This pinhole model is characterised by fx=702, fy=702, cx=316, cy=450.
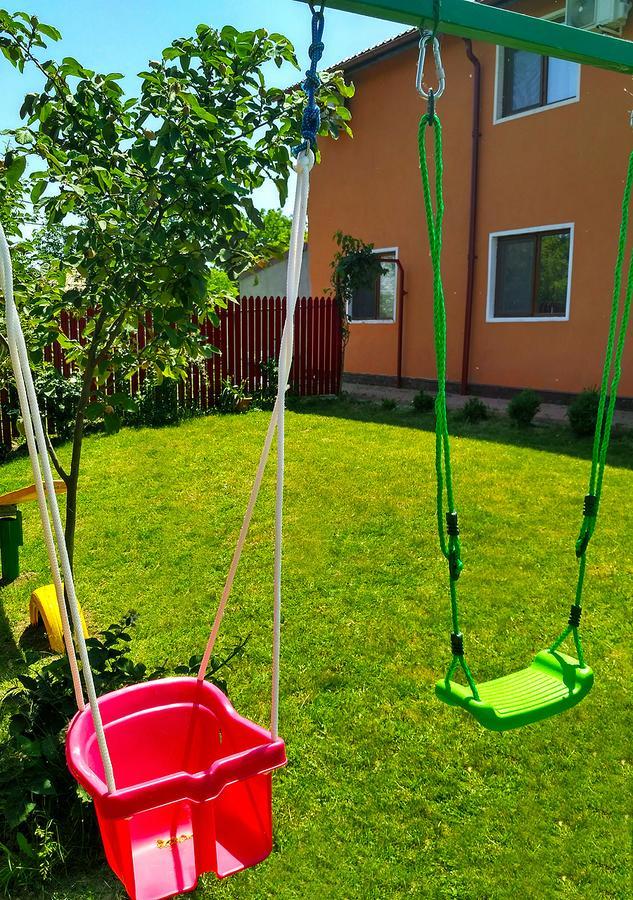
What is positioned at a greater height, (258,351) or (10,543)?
(258,351)

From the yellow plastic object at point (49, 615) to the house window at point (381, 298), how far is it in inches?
382

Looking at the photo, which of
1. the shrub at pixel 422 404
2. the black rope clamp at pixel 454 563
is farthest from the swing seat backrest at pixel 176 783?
the shrub at pixel 422 404

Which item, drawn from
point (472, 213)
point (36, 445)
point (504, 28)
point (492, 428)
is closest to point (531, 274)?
point (472, 213)

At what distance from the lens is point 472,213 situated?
1115 cm

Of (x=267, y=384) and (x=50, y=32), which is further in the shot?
(x=267, y=384)

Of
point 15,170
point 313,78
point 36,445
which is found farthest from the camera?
point 15,170

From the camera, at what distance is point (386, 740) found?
2.71 m

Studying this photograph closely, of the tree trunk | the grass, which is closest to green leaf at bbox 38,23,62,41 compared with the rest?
the tree trunk

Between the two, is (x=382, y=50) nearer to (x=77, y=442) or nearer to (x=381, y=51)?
(x=381, y=51)

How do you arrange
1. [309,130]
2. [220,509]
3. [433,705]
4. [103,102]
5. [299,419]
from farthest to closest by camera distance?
[299,419]
[220,509]
[433,705]
[103,102]
[309,130]

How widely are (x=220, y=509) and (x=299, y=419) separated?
3661mm


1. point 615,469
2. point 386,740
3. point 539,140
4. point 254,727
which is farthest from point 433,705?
point 539,140

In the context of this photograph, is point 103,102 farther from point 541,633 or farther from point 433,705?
point 541,633

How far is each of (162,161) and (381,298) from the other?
37.0ft
